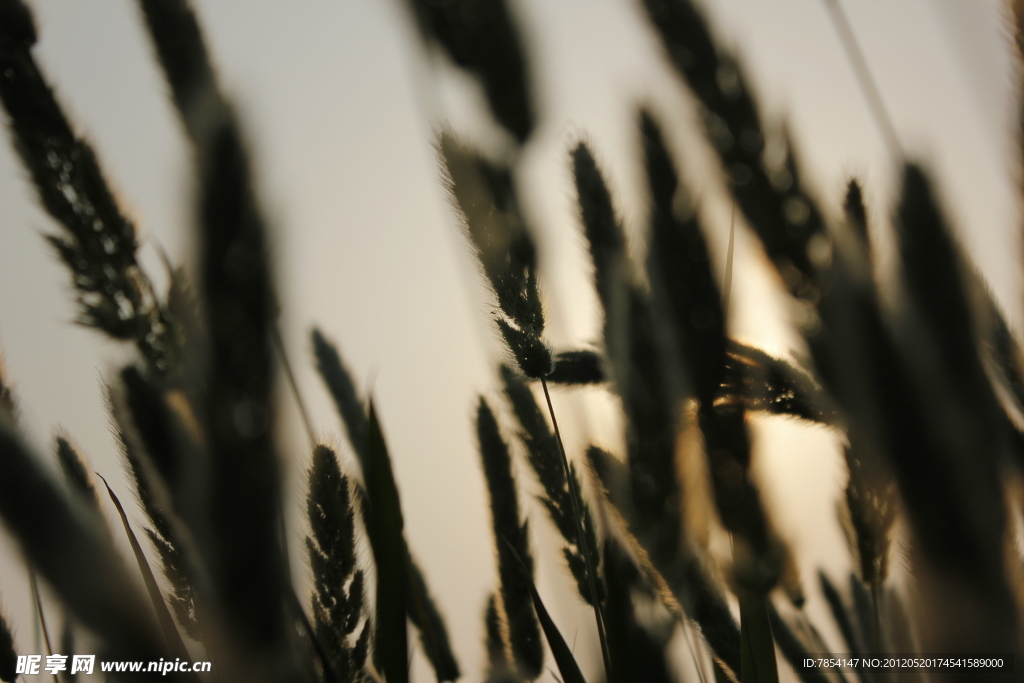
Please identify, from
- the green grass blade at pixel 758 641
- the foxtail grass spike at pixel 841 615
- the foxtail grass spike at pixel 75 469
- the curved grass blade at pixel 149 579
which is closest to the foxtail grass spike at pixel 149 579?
the curved grass blade at pixel 149 579

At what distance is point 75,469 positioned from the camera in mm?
846

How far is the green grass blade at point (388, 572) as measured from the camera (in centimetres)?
60

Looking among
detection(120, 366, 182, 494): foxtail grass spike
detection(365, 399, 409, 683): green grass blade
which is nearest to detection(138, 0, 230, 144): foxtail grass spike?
detection(120, 366, 182, 494): foxtail grass spike

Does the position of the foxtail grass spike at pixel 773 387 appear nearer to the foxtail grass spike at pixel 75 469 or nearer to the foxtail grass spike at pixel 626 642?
the foxtail grass spike at pixel 626 642

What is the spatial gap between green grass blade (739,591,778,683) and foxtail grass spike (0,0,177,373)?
1.74 feet

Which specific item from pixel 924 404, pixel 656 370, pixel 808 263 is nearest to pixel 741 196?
pixel 808 263

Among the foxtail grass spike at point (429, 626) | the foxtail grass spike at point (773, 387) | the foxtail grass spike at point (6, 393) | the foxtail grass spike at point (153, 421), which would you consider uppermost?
the foxtail grass spike at point (6, 393)

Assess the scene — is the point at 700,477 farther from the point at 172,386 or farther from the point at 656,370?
the point at 172,386

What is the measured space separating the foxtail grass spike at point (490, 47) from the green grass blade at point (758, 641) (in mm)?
530

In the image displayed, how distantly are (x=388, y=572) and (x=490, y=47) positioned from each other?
55 cm

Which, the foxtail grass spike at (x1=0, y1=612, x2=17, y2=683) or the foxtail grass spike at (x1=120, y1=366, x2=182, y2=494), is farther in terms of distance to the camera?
the foxtail grass spike at (x1=0, y1=612, x2=17, y2=683)

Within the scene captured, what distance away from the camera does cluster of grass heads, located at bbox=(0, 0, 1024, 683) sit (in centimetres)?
27

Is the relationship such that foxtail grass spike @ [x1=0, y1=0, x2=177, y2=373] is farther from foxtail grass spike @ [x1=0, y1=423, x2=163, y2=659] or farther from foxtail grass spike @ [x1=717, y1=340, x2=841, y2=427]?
foxtail grass spike @ [x1=717, y1=340, x2=841, y2=427]

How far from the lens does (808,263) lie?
0.56 metres
